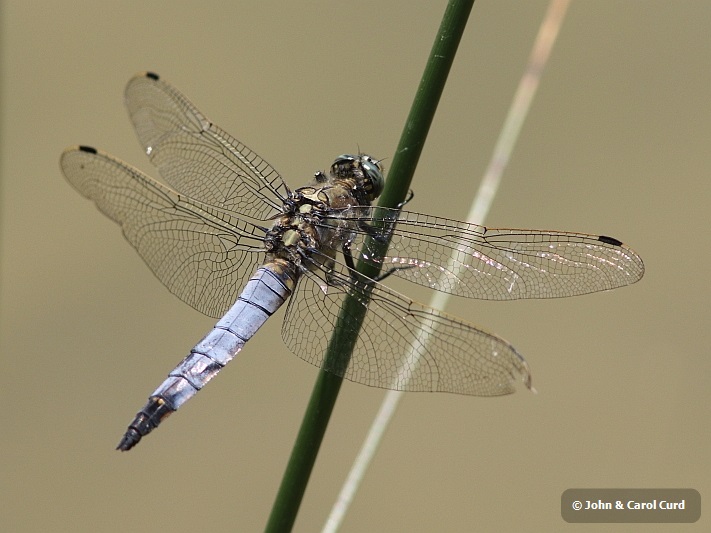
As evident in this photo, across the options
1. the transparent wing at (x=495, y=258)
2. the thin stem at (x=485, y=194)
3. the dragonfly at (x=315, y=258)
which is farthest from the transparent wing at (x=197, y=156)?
the thin stem at (x=485, y=194)

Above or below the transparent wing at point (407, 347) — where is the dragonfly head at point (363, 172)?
above

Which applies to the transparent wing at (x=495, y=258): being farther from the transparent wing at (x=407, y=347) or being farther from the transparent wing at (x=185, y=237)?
the transparent wing at (x=185, y=237)

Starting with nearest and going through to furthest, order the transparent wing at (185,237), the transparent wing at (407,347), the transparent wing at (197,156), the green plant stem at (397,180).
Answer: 1. the green plant stem at (397,180)
2. the transparent wing at (407,347)
3. the transparent wing at (185,237)
4. the transparent wing at (197,156)

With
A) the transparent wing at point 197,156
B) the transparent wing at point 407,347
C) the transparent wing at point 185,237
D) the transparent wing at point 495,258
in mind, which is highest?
the transparent wing at point 197,156

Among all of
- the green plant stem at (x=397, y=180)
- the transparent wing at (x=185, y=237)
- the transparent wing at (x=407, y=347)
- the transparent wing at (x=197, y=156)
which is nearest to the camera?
the green plant stem at (x=397, y=180)

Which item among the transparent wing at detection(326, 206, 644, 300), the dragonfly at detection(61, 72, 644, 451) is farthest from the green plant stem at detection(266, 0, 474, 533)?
the transparent wing at detection(326, 206, 644, 300)

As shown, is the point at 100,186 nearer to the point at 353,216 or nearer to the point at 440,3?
the point at 353,216

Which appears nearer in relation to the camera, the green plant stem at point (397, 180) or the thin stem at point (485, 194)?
the green plant stem at point (397, 180)

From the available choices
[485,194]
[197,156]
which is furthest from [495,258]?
[197,156]
